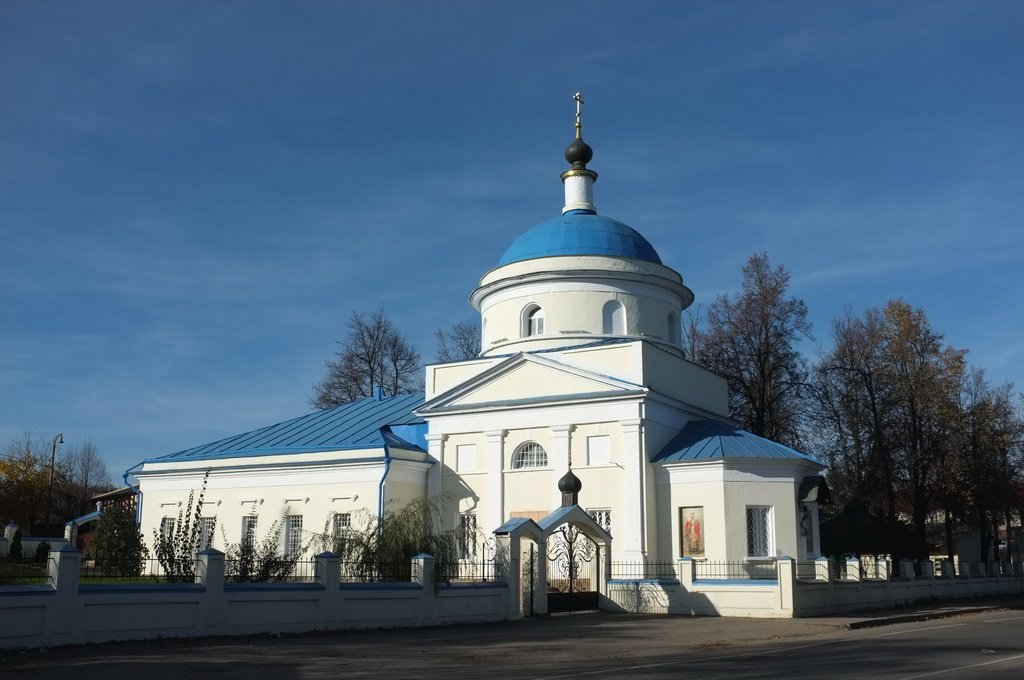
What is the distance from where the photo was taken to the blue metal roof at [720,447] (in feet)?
82.1

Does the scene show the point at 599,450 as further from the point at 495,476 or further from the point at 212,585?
the point at 212,585

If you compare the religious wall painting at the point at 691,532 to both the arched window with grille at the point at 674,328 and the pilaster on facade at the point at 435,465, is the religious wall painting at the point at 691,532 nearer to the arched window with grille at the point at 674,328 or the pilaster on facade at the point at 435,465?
the pilaster on facade at the point at 435,465

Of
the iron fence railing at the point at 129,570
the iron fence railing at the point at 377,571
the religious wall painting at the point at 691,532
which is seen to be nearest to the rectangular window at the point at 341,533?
the iron fence railing at the point at 377,571

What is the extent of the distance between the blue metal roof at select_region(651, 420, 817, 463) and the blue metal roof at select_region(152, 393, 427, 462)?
7654 millimetres

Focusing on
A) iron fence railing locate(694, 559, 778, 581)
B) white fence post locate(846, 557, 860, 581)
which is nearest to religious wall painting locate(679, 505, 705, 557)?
iron fence railing locate(694, 559, 778, 581)

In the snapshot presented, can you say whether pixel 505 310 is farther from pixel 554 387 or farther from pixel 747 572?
pixel 747 572

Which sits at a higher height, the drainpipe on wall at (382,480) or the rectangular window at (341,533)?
the drainpipe on wall at (382,480)

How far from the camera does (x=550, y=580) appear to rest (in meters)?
23.8

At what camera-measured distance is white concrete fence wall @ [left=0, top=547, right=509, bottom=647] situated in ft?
43.7

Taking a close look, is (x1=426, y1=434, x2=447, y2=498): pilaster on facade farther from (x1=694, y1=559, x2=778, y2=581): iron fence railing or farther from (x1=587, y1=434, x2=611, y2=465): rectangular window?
(x1=694, y1=559, x2=778, y2=581): iron fence railing

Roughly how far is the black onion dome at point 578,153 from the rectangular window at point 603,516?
496 inches

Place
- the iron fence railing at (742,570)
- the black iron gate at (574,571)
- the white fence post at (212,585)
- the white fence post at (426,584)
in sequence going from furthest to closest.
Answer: the iron fence railing at (742,570) < the black iron gate at (574,571) < the white fence post at (426,584) < the white fence post at (212,585)

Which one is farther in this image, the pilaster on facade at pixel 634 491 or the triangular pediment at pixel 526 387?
the triangular pediment at pixel 526 387

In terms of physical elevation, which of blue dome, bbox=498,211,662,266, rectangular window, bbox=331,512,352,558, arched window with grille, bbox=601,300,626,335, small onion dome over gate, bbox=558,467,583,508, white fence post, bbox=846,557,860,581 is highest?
Answer: blue dome, bbox=498,211,662,266
